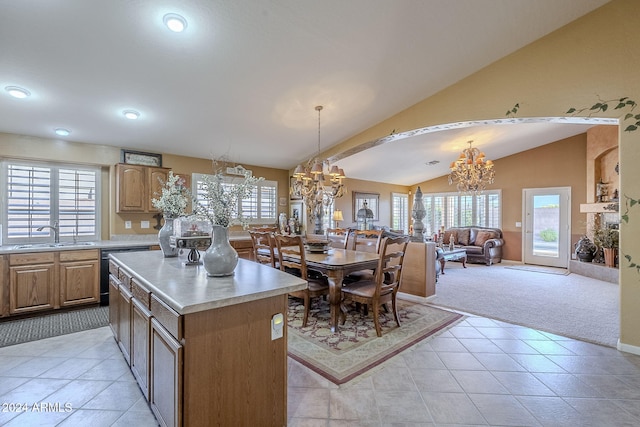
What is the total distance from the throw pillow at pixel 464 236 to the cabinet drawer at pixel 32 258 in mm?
9001

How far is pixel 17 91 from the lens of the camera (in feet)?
9.53

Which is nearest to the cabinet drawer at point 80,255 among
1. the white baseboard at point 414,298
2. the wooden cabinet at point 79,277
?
the wooden cabinet at point 79,277

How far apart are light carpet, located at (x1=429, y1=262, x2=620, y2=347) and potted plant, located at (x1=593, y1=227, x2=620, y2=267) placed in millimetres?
487

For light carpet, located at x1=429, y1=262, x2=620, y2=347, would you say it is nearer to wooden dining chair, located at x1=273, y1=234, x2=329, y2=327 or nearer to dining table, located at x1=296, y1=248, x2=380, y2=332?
dining table, located at x1=296, y1=248, x2=380, y2=332

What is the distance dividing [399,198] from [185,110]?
8.16 m

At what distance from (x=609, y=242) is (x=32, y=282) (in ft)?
31.5

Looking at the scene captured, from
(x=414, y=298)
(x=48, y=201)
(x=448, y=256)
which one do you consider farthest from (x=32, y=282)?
(x=448, y=256)

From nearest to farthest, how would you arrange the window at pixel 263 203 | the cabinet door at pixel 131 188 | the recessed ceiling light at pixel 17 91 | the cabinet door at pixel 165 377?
the cabinet door at pixel 165 377
the recessed ceiling light at pixel 17 91
the cabinet door at pixel 131 188
the window at pixel 263 203

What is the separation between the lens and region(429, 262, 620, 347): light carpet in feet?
10.7

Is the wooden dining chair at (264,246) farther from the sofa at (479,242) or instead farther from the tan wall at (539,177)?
the tan wall at (539,177)

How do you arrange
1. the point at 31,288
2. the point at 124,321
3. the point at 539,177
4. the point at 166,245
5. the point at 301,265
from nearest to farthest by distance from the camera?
the point at 124,321, the point at 166,245, the point at 301,265, the point at 31,288, the point at 539,177

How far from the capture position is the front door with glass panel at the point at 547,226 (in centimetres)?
717

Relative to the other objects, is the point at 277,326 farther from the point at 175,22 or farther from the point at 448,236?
the point at 448,236

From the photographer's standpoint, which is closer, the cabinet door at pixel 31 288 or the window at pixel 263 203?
the cabinet door at pixel 31 288
